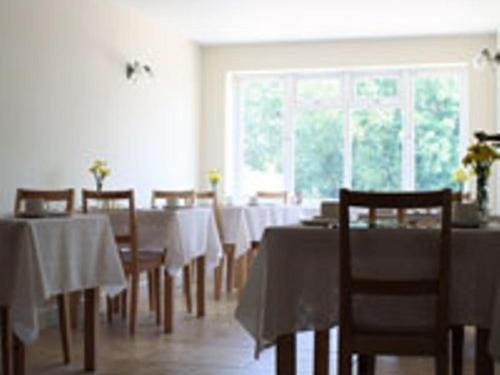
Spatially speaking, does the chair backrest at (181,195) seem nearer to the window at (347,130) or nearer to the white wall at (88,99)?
the white wall at (88,99)

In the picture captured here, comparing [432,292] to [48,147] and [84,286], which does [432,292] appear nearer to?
[84,286]

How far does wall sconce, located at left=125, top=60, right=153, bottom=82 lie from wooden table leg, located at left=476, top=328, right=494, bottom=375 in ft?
15.9

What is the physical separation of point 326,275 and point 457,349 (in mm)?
851

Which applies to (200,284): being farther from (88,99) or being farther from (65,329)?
(88,99)

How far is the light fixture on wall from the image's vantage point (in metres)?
7.57

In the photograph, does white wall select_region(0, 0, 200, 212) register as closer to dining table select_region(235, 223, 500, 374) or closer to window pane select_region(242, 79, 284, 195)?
window pane select_region(242, 79, 284, 195)

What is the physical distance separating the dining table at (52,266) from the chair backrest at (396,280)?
146 cm

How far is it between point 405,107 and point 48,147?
14.6 feet

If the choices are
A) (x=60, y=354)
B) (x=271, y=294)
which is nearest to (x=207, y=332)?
(x=60, y=354)

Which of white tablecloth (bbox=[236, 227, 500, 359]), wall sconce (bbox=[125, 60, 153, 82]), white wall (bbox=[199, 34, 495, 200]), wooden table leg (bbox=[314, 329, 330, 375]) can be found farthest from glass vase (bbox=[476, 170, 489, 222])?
white wall (bbox=[199, 34, 495, 200])

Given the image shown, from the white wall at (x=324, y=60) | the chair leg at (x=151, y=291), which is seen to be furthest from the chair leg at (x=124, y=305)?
the white wall at (x=324, y=60)

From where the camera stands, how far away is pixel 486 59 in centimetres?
770

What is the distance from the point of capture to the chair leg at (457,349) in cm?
309

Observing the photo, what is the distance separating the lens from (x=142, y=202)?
730 cm
